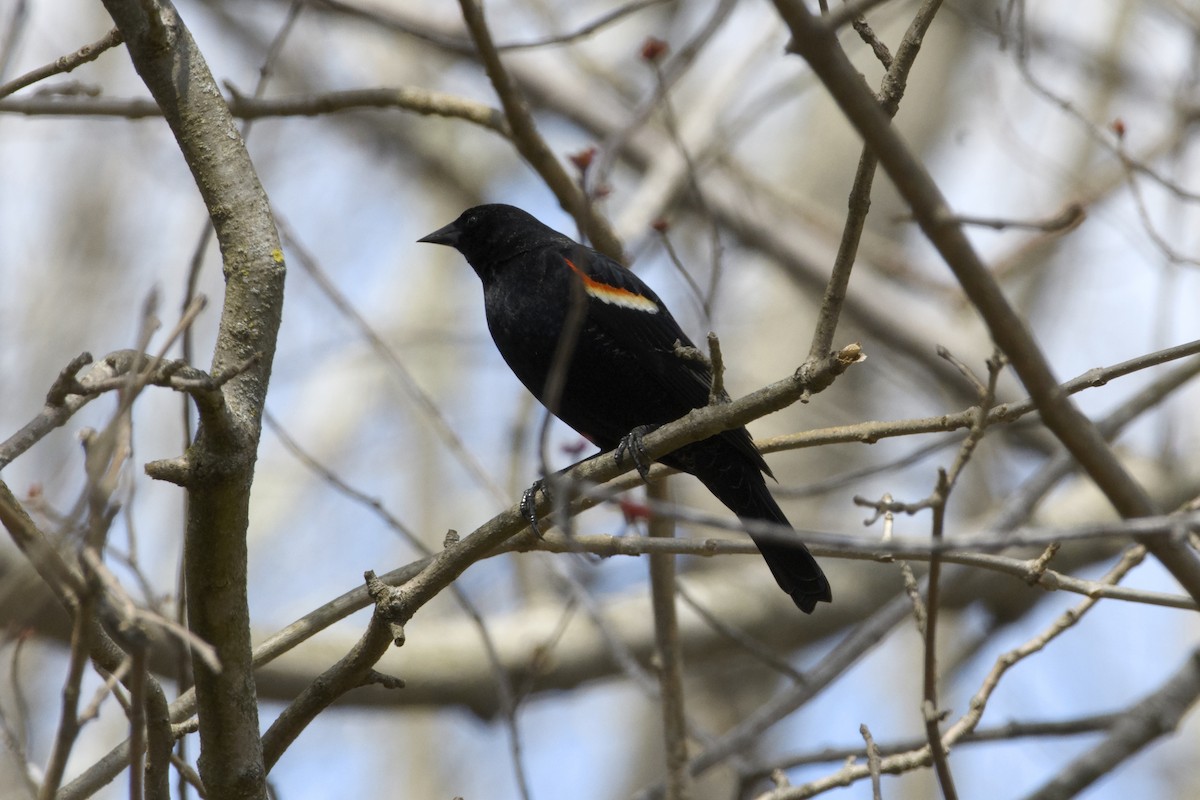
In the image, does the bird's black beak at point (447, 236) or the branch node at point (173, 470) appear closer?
the branch node at point (173, 470)

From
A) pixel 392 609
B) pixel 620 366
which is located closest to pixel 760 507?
pixel 620 366

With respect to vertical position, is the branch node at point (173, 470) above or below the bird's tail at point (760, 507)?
below

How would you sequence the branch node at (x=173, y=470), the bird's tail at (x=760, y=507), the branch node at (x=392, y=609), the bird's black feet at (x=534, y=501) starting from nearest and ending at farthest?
the branch node at (x=173, y=470) < the branch node at (x=392, y=609) < the bird's black feet at (x=534, y=501) < the bird's tail at (x=760, y=507)

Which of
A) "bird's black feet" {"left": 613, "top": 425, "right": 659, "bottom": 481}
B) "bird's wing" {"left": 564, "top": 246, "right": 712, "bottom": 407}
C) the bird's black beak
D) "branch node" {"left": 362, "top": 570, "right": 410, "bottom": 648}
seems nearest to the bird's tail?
"bird's wing" {"left": 564, "top": 246, "right": 712, "bottom": 407}

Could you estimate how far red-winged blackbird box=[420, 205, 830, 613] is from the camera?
12.1ft

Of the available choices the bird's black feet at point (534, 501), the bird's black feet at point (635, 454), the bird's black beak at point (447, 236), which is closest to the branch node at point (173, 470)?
the bird's black feet at point (534, 501)

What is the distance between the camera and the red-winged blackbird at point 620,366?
145 inches

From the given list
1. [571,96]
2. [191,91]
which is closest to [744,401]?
[191,91]

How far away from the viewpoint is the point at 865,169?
2008 millimetres

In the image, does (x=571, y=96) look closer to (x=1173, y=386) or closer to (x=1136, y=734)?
(x=1173, y=386)

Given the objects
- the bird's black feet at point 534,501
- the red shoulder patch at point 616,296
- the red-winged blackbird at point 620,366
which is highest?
the red shoulder patch at point 616,296

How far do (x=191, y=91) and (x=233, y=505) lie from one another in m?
0.88

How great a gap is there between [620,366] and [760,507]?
0.67m

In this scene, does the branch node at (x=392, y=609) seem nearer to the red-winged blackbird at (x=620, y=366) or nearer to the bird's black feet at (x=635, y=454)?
the bird's black feet at (x=635, y=454)
